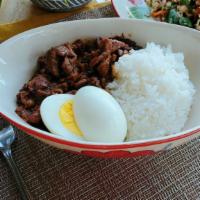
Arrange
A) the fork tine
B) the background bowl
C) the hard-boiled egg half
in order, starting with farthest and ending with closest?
the background bowl < the fork tine < the hard-boiled egg half

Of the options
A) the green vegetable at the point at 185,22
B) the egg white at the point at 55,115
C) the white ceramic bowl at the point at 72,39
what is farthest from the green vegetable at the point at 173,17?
the egg white at the point at 55,115

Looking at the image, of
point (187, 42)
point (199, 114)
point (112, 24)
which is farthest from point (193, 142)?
point (112, 24)

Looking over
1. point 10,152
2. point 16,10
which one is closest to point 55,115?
point 10,152

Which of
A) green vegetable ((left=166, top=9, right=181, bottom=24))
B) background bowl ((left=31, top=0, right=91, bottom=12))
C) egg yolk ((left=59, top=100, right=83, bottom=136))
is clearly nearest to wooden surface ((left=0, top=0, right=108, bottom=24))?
background bowl ((left=31, top=0, right=91, bottom=12))

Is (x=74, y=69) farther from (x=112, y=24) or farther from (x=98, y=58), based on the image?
(x=112, y=24)

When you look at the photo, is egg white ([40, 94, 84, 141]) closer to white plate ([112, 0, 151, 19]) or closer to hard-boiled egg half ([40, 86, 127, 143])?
hard-boiled egg half ([40, 86, 127, 143])

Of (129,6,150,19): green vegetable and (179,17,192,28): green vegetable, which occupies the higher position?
(129,6,150,19): green vegetable

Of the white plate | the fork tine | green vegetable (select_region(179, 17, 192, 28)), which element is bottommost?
the fork tine

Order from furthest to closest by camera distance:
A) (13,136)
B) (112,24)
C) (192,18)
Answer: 1. (192,18)
2. (112,24)
3. (13,136)
